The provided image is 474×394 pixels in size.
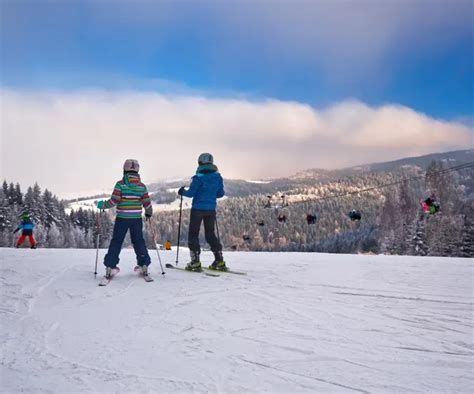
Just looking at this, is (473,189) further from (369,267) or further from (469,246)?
(369,267)

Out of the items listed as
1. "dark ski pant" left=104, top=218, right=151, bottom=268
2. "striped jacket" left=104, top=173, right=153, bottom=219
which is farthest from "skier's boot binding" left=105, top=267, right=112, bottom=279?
"striped jacket" left=104, top=173, right=153, bottom=219

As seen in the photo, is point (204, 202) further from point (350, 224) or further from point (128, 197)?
point (350, 224)

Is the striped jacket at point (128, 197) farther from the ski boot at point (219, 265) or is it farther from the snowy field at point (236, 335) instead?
the ski boot at point (219, 265)

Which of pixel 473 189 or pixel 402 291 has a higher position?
pixel 473 189

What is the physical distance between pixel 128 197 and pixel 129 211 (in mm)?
289

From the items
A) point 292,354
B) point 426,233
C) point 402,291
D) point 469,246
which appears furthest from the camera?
point 426,233

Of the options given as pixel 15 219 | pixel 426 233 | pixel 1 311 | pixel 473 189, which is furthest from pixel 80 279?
pixel 473 189

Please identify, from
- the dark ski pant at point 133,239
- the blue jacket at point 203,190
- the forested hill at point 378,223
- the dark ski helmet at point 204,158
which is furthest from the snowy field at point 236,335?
the forested hill at point 378,223

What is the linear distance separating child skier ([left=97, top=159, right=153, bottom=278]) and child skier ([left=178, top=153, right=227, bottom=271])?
1.26 meters

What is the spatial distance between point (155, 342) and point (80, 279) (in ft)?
13.1

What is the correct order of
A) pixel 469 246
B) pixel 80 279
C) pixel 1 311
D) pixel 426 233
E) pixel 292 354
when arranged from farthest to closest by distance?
pixel 426 233 → pixel 469 246 → pixel 80 279 → pixel 1 311 → pixel 292 354

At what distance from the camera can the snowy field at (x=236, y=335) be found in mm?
2791

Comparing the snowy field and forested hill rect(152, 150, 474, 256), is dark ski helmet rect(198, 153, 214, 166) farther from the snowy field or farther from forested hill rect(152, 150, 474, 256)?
forested hill rect(152, 150, 474, 256)

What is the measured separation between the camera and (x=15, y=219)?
5553 cm
